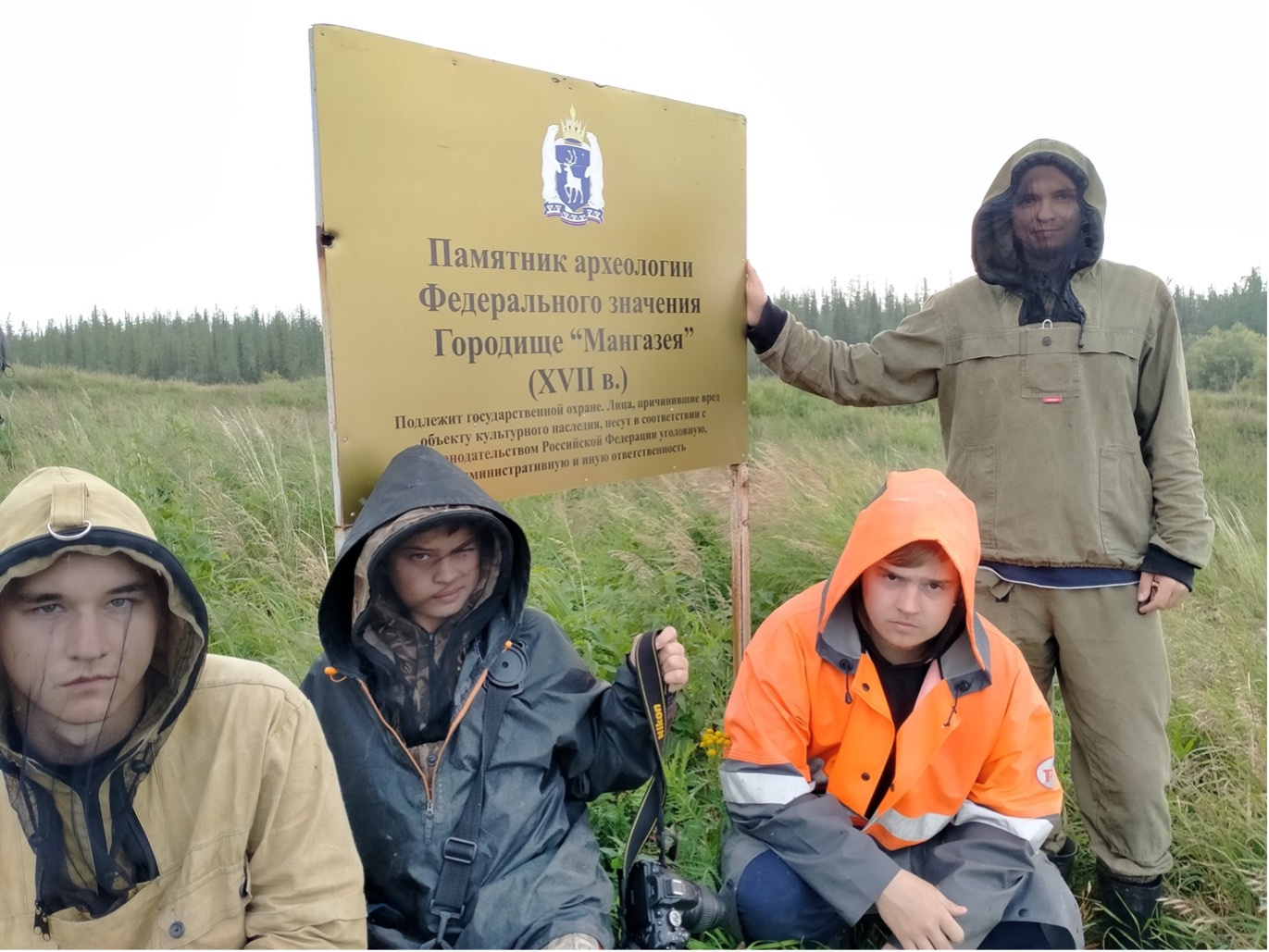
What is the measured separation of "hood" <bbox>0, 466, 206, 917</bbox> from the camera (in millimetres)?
1449

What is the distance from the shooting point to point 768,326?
3299mm

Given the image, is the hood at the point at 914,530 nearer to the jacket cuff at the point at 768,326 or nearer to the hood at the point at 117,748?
the jacket cuff at the point at 768,326

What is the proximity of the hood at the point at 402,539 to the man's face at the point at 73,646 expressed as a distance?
0.58 meters

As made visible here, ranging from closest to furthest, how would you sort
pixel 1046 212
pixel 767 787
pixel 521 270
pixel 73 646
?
pixel 73 646 → pixel 767 787 → pixel 521 270 → pixel 1046 212

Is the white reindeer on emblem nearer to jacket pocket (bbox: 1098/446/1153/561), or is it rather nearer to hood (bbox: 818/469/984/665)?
hood (bbox: 818/469/984/665)

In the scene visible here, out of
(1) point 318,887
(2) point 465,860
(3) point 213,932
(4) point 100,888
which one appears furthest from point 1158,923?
(4) point 100,888

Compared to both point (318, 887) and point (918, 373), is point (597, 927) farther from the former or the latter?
point (918, 373)

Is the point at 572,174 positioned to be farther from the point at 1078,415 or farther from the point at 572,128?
the point at 1078,415

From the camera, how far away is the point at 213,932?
1.65m

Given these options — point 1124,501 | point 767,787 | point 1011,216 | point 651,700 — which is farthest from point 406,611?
point 1011,216

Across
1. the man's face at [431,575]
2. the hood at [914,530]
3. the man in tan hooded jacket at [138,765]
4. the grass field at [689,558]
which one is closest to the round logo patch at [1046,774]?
the hood at [914,530]

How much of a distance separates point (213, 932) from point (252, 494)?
431 cm

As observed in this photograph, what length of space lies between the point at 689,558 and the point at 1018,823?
2.34 m

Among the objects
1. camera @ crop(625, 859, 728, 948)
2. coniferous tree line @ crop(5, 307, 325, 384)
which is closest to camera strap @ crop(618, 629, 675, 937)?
camera @ crop(625, 859, 728, 948)
